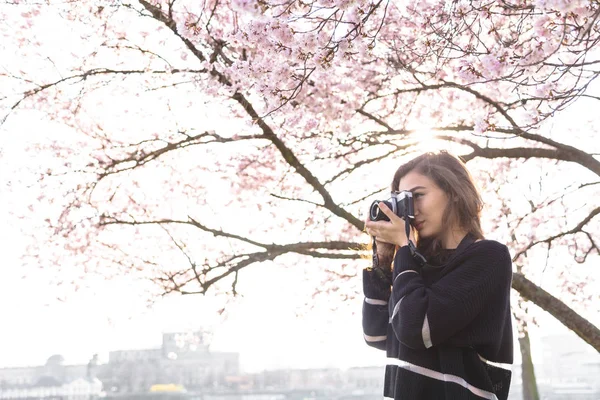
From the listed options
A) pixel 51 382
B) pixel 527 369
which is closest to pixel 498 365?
pixel 527 369

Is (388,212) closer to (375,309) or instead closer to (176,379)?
(375,309)

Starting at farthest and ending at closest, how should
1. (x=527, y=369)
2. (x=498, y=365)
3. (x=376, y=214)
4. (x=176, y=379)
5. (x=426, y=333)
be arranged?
1. (x=176, y=379)
2. (x=527, y=369)
3. (x=376, y=214)
4. (x=498, y=365)
5. (x=426, y=333)

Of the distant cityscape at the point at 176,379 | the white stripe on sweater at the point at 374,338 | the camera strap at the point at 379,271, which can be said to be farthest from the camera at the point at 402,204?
the distant cityscape at the point at 176,379

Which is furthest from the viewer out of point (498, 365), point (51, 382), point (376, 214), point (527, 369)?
point (51, 382)

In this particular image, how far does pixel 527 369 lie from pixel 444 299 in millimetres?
8228

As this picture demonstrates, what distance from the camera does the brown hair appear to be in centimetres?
162

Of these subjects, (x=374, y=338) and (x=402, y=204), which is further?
(x=374, y=338)

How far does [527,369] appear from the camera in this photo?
8969mm

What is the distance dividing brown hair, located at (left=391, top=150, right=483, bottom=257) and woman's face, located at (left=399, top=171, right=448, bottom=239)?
1 cm

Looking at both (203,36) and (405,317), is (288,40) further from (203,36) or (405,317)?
(405,317)

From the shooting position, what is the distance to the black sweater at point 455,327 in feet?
4.71

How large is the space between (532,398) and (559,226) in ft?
11.5

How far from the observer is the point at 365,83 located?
509 cm

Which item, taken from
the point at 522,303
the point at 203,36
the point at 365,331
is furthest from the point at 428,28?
the point at 522,303
